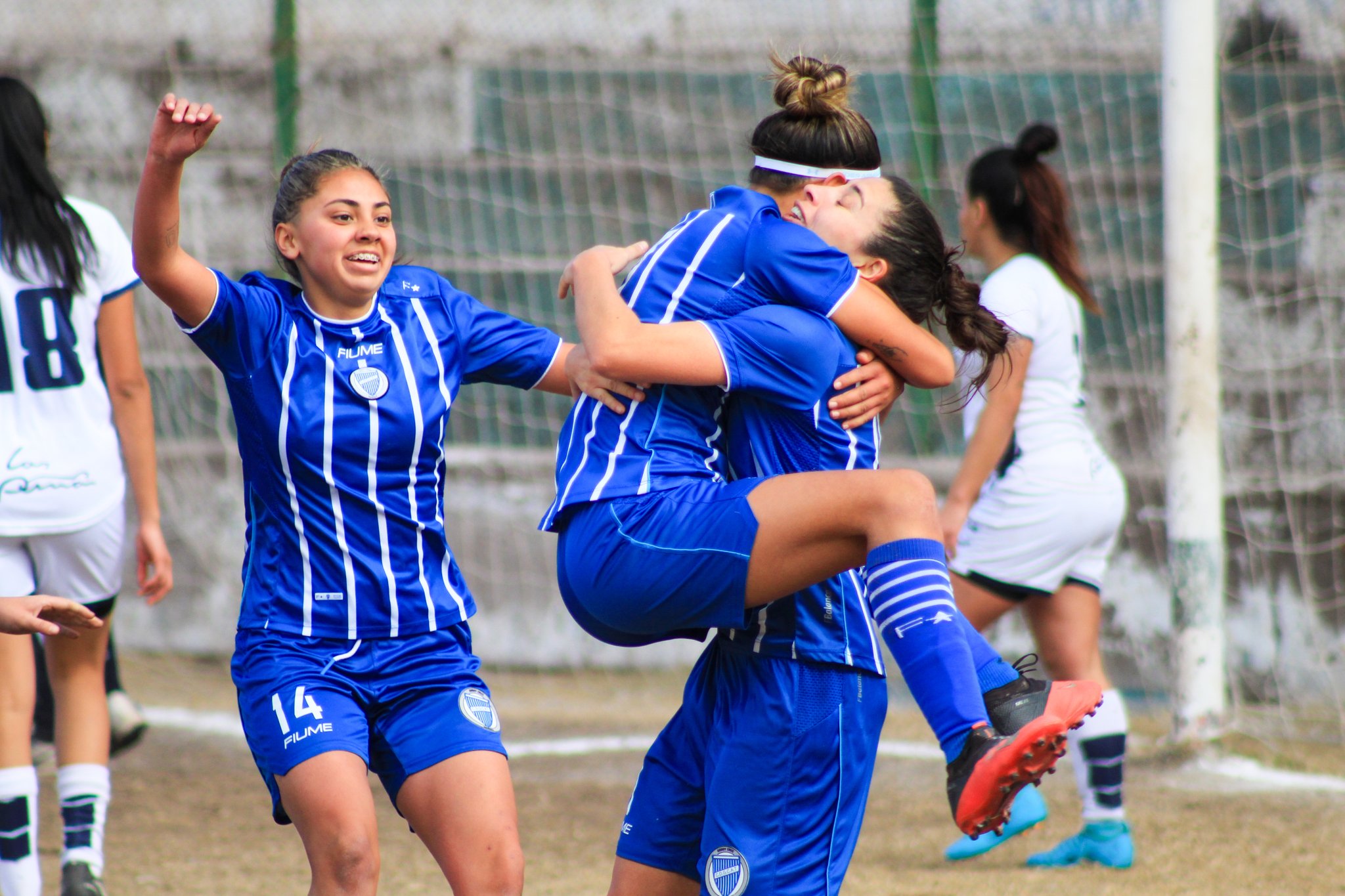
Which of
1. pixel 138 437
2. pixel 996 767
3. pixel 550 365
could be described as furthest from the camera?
pixel 138 437

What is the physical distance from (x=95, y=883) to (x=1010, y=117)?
5.00 metres

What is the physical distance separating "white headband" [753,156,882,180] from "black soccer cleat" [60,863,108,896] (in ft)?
7.54

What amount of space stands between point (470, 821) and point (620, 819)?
2.06 meters

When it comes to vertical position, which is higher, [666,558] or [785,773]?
[666,558]

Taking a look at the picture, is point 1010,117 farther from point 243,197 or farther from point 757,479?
point 757,479

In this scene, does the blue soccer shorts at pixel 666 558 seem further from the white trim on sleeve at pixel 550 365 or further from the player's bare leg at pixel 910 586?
the white trim on sleeve at pixel 550 365

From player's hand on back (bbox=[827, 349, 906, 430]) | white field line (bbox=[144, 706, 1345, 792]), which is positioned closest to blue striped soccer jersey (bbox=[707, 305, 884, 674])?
player's hand on back (bbox=[827, 349, 906, 430])

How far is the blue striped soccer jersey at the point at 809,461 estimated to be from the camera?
2.35 metres

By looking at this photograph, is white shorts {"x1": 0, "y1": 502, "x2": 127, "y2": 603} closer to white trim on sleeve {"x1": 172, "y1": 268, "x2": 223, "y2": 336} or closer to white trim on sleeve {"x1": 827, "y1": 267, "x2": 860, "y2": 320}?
white trim on sleeve {"x1": 172, "y1": 268, "x2": 223, "y2": 336}

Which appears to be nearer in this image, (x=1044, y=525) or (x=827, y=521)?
(x=827, y=521)

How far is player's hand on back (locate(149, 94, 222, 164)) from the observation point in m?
2.35

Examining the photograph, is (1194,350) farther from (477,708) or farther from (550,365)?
(477,708)

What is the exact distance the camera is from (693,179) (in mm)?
6949

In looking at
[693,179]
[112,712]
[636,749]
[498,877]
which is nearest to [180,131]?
[498,877]
